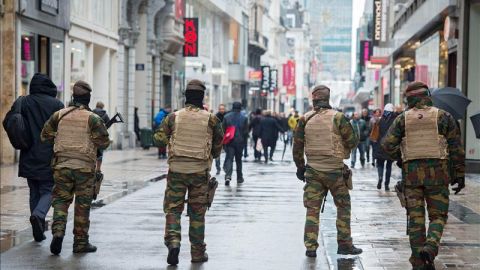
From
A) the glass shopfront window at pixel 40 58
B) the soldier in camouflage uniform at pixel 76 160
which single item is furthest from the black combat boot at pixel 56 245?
the glass shopfront window at pixel 40 58

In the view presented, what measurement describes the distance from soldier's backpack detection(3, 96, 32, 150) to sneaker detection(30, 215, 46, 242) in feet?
2.68

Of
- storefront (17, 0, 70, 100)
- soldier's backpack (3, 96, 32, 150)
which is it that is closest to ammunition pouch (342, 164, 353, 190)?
soldier's backpack (3, 96, 32, 150)

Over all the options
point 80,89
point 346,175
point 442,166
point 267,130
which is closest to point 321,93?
point 346,175

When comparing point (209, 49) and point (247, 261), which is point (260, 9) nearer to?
point (209, 49)

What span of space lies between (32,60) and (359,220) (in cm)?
1614

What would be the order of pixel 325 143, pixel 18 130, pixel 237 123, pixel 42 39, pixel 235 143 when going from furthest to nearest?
pixel 42 39 → pixel 237 123 → pixel 235 143 → pixel 18 130 → pixel 325 143

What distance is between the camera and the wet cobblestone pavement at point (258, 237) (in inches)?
396

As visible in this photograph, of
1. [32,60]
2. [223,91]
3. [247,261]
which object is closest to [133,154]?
[32,60]

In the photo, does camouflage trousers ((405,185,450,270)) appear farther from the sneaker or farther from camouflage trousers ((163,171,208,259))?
the sneaker

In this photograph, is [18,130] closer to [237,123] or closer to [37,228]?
[37,228]

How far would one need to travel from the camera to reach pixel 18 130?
11.2 m

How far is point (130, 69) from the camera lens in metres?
41.9

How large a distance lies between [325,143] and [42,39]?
66.1 ft

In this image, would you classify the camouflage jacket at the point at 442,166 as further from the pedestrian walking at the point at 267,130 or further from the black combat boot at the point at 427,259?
the pedestrian walking at the point at 267,130
